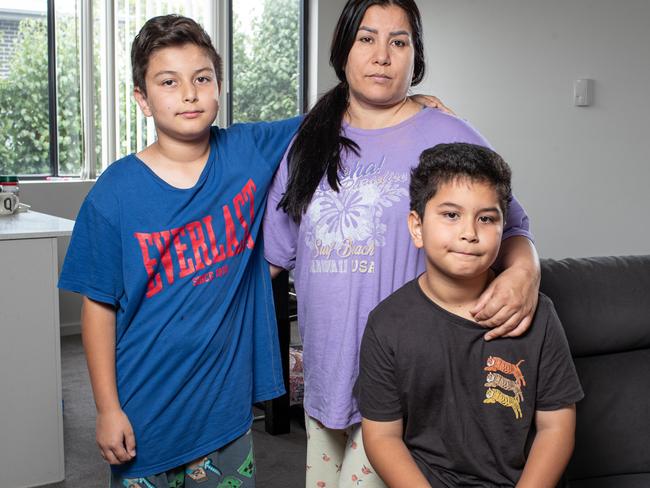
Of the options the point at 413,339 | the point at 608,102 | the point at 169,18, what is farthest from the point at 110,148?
the point at 413,339

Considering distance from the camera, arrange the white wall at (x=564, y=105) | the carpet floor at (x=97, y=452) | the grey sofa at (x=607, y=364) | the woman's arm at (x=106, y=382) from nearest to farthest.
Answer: the woman's arm at (x=106, y=382)
the grey sofa at (x=607, y=364)
the carpet floor at (x=97, y=452)
the white wall at (x=564, y=105)

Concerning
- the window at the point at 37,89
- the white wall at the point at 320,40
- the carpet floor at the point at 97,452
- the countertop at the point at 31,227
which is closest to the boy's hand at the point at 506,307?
the carpet floor at the point at 97,452

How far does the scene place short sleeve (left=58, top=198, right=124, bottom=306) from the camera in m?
1.37

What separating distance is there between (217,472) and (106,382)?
0.28 m

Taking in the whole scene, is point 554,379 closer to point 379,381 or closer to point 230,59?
point 379,381

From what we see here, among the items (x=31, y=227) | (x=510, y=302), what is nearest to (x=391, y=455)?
(x=510, y=302)

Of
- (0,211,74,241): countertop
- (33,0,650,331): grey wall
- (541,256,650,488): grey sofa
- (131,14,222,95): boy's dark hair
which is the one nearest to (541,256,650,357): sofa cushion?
(541,256,650,488): grey sofa

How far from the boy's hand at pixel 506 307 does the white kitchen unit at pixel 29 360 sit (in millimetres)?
1694

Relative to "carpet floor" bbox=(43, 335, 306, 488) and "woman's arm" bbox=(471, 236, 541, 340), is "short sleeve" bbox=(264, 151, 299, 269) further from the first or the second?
"carpet floor" bbox=(43, 335, 306, 488)

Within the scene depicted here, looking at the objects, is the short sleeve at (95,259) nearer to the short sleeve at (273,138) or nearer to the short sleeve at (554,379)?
the short sleeve at (273,138)

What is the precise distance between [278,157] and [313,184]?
0.15 meters

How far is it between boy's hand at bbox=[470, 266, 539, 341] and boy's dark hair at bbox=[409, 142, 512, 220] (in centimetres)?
13

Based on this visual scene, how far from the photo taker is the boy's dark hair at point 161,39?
143cm

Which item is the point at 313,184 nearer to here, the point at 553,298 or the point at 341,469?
the point at 341,469
